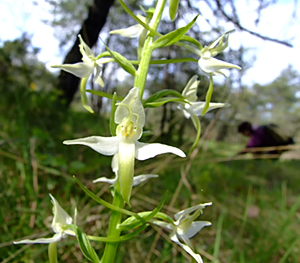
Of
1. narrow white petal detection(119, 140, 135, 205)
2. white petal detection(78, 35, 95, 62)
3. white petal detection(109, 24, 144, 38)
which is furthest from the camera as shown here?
white petal detection(109, 24, 144, 38)

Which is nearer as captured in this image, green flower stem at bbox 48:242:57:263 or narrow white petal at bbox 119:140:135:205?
narrow white petal at bbox 119:140:135:205

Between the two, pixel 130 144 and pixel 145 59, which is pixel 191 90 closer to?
pixel 145 59

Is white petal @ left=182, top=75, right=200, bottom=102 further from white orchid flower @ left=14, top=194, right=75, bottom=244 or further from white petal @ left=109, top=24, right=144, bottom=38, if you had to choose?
white orchid flower @ left=14, top=194, right=75, bottom=244

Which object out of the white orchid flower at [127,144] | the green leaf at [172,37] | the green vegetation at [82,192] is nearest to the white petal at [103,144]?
the white orchid flower at [127,144]

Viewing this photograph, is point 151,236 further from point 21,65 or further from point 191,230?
point 21,65

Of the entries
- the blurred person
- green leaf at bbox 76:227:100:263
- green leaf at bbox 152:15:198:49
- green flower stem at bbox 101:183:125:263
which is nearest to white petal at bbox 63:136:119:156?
green flower stem at bbox 101:183:125:263

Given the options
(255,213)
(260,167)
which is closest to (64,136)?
(255,213)
